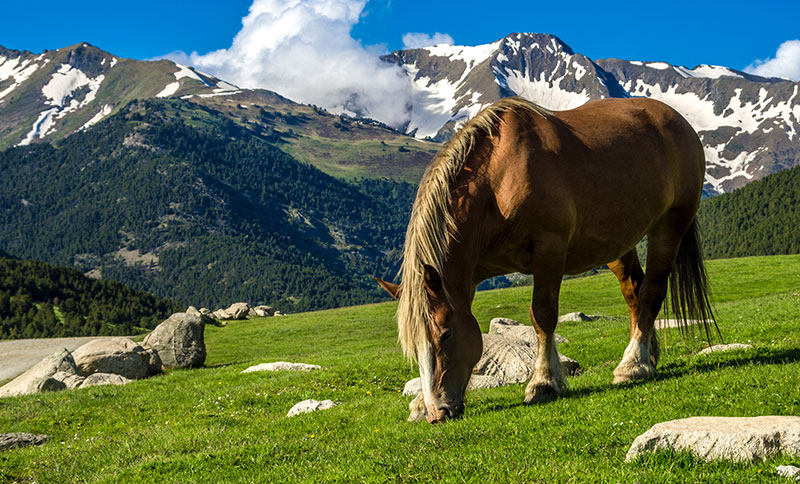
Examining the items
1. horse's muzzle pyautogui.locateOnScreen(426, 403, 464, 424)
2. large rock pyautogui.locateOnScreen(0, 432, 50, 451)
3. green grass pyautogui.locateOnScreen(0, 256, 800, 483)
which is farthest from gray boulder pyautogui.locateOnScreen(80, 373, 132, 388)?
horse's muzzle pyautogui.locateOnScreen(426, 403, 464, 424)

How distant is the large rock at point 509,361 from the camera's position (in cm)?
1523

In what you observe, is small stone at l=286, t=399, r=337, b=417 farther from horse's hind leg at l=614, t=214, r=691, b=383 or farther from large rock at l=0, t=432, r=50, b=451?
horse's hind leg at l=614, t=214, r=691, b=383

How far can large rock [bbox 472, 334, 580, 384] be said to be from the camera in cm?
1523

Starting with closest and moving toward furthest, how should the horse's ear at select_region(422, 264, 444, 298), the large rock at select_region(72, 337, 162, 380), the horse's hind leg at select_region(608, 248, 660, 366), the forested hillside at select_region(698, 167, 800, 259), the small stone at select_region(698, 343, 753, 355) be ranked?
the horse's ear at select_region(422, 264, 444, 298) → the horse's hind leg at select_region(608, 248, 660, 366) → the small stone at select_region(698, 343, 753, 355) → the large rock at select_region(72, 337, 162, 380) → the forested hillside at select_region(698, 167, 800, 259)

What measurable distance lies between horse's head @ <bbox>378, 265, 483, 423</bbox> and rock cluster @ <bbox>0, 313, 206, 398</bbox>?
19.4m

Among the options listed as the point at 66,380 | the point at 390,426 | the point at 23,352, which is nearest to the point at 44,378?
the point at 66,380

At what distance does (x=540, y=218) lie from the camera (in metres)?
9.60

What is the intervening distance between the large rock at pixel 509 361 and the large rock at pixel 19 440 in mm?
10132

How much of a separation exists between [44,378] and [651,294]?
74.4ft

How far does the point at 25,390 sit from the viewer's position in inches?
959

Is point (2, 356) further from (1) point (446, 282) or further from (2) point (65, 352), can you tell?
(1) point (446, 282)

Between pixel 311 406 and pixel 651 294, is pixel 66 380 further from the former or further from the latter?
pixel 651 294

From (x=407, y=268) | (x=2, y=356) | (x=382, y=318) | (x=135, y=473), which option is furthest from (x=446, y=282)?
(x=382, y=318)

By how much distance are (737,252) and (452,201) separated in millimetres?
190381
